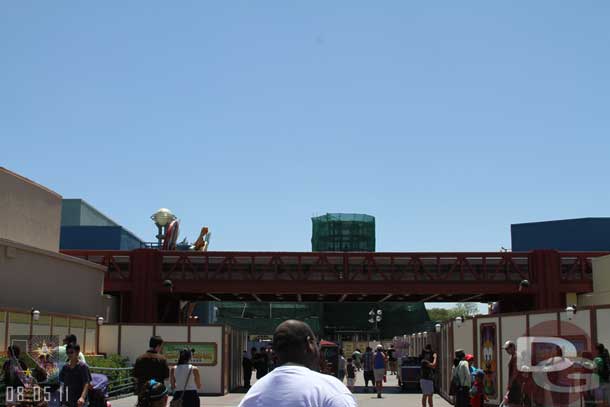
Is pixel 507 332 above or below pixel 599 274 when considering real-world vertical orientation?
below

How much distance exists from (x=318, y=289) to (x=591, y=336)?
23.8 meters

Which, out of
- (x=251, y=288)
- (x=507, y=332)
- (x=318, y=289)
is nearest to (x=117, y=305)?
(x=251, y=288)

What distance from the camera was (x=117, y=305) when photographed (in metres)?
38.7

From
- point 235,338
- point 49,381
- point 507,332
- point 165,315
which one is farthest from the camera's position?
point 165,315

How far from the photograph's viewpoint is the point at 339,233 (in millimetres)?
91938

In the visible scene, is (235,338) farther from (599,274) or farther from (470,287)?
(599,274)

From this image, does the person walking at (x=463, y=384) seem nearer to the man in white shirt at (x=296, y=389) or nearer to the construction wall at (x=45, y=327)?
the construction wall at (x=45, y=327)

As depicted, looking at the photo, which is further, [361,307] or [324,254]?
[361,307]

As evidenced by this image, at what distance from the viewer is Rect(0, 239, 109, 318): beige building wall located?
2434 cm

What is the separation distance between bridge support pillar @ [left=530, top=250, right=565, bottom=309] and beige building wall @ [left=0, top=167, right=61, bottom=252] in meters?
21.8

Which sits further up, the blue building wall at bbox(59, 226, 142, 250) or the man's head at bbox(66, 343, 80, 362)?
the blue building wall at bbox(59, 226, 142, 250)

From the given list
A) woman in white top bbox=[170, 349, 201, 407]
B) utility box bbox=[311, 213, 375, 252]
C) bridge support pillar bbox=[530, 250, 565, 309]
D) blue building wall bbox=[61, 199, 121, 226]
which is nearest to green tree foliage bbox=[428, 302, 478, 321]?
utility box bbox=[311, 213, 375, 252]

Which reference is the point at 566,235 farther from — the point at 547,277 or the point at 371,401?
the point at 371,401

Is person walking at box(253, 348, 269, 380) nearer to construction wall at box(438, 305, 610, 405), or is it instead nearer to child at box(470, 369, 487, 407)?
construction wall at box(438, 305, 610, 405)
